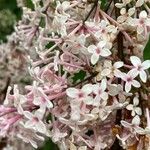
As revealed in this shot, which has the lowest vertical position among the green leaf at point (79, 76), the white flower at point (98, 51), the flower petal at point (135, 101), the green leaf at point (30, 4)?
the green leaf at point (79, 76)

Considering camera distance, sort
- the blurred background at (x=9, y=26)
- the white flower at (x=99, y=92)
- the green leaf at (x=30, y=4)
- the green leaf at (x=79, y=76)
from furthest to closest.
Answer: the blurred background at (x=9, y=26)
the green leaf at (x=30, y=4)
the green leaf at (x=79, y=76)
the white flower at (x=99, y=92)

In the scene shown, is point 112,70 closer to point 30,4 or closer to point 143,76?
point 143,76

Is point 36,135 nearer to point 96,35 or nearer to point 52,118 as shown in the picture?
point 52,118

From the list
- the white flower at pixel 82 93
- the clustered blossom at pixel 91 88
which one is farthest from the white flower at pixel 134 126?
the white flower at pixel 82 93

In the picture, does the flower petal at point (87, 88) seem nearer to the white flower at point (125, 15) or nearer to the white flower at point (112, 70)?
the white flower at point (112, 70)

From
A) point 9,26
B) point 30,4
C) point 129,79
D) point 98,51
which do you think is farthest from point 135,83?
point 9,26

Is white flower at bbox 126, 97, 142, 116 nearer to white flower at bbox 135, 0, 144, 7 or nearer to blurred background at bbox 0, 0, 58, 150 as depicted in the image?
white flower at bbox 135, 0, 144, 7

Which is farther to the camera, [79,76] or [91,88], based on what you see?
[79,76]
